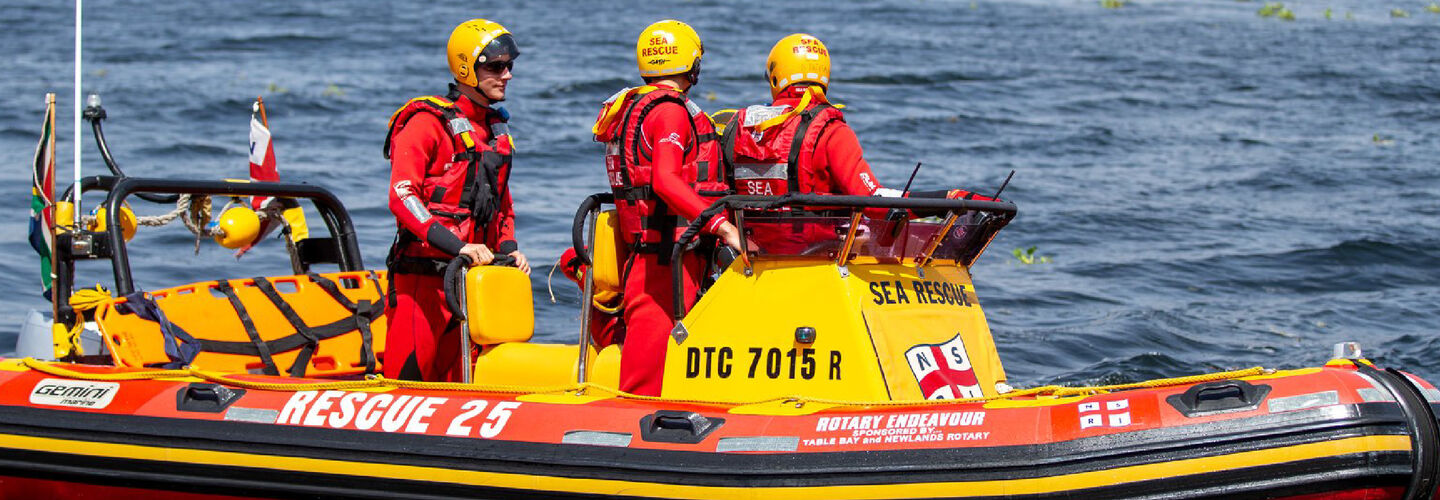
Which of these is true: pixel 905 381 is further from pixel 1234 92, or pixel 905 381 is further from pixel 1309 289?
pixel 1234 92

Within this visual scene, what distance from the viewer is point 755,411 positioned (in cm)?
487

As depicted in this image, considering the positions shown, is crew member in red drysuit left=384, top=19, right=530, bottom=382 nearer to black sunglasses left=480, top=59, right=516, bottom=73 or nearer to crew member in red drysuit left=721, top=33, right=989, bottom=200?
black sunglasses left=480, top=59, right=516, bottom=73

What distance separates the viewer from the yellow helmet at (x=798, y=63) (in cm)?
555

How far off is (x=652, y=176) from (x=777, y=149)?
1.43 ft

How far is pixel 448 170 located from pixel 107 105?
39.7 feet

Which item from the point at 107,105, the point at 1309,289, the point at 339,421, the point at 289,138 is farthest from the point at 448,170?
the point at 107,105

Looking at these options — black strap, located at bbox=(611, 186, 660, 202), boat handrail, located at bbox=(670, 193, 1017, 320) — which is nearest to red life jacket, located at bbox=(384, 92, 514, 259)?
black strap, located at bbox=(611, 186, 660, 202)

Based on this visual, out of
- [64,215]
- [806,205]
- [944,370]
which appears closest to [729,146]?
[806,205]

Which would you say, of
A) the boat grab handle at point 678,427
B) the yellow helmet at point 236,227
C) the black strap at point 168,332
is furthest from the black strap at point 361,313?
the boat grab handle at point 678,427

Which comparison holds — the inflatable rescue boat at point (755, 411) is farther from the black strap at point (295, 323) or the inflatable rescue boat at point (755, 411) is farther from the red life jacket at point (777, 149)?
the black strap at point (295, 323)

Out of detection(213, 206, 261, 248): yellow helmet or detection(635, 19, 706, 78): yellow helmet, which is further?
detection(213, 206, 261, 248): yellow helmet

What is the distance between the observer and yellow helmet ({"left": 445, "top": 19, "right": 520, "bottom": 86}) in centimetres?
571

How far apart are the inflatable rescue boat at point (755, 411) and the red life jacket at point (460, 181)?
0.25 meters

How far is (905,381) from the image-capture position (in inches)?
201
